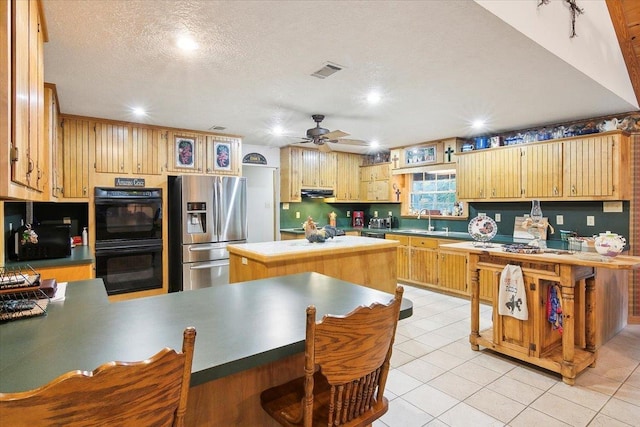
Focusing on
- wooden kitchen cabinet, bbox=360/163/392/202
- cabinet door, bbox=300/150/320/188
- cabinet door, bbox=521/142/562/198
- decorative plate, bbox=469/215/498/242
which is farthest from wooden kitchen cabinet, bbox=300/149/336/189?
decorative plate, bbox=469/215/498/242

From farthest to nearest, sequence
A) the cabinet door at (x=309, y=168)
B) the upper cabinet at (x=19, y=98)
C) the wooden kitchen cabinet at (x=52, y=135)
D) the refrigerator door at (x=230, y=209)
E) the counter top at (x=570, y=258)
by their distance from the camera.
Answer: the cabinet door at (x=309, y=168) → the refrigerator door at (x=230, y=209) → the wooden kitchen cabinet at (x=52, y=135) → the counter top at (x=570, y=258) → the upper cabinet at (x=19, y=98)

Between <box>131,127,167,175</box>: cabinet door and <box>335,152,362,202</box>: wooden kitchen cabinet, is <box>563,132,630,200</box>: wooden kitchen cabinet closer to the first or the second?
<box>335,152,362,202</box>: wooden kitchen cabinet

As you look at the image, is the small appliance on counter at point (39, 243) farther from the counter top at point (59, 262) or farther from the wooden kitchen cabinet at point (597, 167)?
the wooden kitchen cabinet at point (597, 167)

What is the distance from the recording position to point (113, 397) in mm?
677

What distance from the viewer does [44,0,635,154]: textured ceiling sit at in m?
1.87

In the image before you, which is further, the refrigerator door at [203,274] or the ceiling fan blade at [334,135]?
the refrigerator door at [203,274]

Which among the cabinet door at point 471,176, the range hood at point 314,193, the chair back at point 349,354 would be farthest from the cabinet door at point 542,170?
the chair back at point 349,354

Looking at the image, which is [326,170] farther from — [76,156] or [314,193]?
[76,156]

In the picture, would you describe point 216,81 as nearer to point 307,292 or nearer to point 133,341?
point 307,292

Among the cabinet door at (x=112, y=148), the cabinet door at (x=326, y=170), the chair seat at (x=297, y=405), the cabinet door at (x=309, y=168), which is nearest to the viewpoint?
the chair seat at (x=297, y=405)

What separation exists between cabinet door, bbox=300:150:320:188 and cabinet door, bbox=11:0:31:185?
15.9 feet

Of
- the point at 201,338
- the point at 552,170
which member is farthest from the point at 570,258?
the point at 201,338

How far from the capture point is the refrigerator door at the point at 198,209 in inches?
172

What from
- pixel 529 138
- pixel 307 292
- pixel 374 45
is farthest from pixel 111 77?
pixel 529 138
